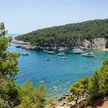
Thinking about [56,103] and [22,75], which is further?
[22,75]

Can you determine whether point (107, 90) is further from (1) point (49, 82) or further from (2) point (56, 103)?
(1) point (49, 82)

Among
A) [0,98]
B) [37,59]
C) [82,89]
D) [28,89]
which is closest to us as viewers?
[0,98]

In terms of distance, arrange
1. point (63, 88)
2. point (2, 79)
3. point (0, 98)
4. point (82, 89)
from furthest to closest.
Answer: point (63, 88) < point (82, 89) < point (0, 98) < point (2, 79)

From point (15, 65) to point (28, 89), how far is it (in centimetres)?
1817

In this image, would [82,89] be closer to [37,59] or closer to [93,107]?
[93,107]

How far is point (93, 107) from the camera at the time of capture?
56.2 metres

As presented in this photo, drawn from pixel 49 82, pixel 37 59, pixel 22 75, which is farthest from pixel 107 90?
pixel 37 59

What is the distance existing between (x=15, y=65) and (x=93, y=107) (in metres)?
35.3

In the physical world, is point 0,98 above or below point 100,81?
above

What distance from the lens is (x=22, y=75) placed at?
121875 mm

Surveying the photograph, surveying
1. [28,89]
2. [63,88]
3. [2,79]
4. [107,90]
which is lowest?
[63,88]

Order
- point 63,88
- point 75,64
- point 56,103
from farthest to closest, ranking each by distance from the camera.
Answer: point 75,64 → point 63,88 → point 56,103

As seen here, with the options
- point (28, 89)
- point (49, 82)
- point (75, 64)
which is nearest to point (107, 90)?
point (28, 89)

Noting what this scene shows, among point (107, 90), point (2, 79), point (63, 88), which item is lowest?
point (63, 88)
